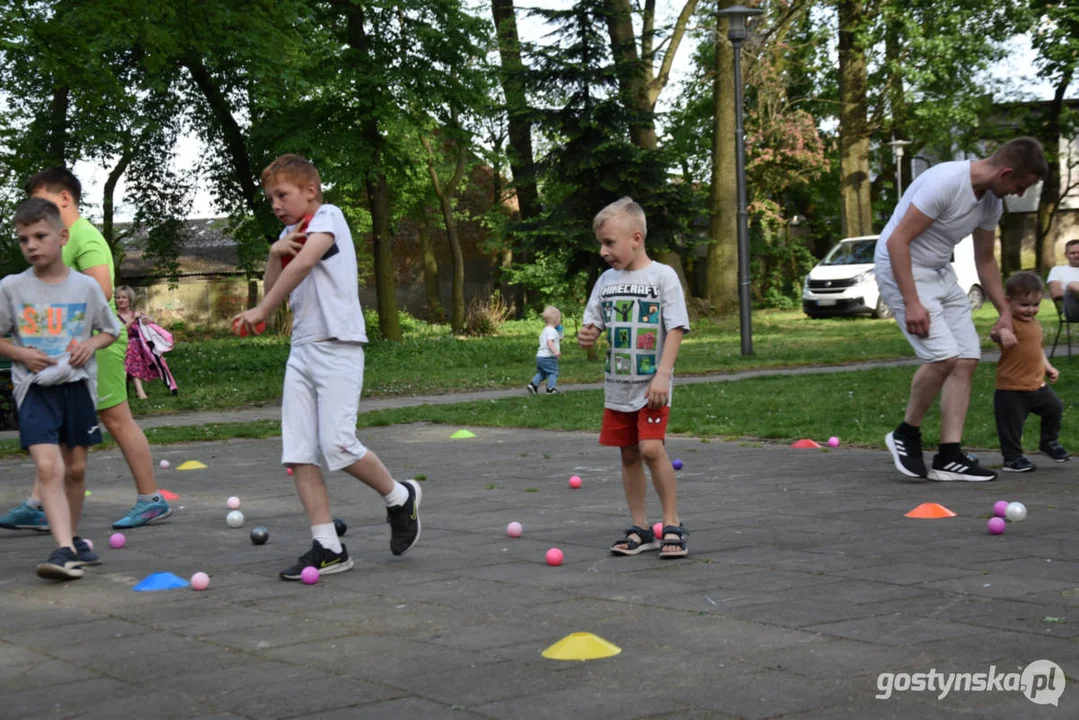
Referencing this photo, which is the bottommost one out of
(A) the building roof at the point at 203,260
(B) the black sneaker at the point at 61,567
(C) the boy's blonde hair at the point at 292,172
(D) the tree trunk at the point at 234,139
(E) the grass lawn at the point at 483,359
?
(E) the grass lawn at the point at 483,359

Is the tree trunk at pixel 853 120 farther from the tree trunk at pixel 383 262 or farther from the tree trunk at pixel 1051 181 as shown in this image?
the tree trunk at pixel 383 262

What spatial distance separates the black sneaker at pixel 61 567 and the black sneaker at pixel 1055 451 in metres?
5.87

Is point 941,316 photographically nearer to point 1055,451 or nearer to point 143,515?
point 1055,451

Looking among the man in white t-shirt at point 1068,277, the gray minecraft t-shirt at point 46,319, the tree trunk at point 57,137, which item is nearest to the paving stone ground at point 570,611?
the gray minecraft t-shirt at point 46,319

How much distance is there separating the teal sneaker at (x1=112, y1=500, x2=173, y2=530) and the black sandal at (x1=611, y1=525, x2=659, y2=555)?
2.87 meters

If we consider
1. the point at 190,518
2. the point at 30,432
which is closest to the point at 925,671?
the point at 30,432

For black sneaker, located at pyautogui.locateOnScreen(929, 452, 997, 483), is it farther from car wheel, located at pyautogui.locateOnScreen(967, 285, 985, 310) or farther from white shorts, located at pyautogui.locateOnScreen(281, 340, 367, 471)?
car wheel, located at pyautogui.locateOnScreen(967, 285, 985, 310)

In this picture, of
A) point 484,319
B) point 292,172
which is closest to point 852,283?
point 484,319

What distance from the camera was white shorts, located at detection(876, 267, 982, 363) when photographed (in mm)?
7695

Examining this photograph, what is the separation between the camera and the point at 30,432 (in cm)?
617

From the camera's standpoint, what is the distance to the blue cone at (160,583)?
546 centimetres

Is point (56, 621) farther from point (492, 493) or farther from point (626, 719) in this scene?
point (492, 493)

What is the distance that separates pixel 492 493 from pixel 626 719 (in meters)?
4.76

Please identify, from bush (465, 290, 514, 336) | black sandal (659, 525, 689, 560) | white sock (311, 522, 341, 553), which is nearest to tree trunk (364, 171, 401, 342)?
bush (465, 290, 514, 336)
